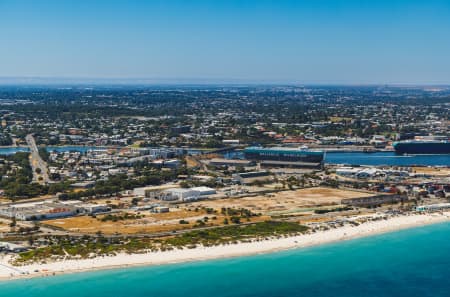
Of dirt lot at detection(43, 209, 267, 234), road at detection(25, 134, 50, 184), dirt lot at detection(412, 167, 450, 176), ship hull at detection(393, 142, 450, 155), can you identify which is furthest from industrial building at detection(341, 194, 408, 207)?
ship hull at detection(393, 142, 450, 155)

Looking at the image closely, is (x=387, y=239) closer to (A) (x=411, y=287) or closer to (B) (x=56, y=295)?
(A) (x=411, y=287)

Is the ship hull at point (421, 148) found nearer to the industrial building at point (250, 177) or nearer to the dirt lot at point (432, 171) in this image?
the dirt lot at point (432, 171)

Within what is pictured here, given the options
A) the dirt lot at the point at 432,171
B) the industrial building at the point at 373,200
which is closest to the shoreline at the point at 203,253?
the industrial building at the point at 373,200

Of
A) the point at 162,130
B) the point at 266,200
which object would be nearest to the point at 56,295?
the point at 266,200

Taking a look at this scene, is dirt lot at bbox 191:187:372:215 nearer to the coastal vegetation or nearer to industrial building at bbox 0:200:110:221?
the coastal vegetation

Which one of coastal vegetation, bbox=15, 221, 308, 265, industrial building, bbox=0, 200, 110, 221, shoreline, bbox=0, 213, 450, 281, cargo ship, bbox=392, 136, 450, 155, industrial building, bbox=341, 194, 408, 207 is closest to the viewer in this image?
shoreline, bbox=0, 213, 450, 281

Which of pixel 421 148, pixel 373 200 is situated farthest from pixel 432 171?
pixel 373 200
